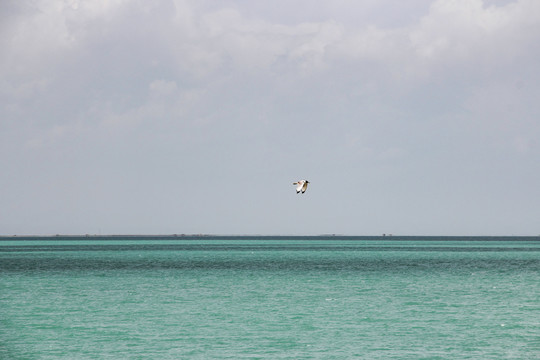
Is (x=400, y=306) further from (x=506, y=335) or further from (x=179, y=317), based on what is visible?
(x=179, y=317)

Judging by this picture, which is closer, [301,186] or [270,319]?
[301,186]

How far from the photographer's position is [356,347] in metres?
40.3

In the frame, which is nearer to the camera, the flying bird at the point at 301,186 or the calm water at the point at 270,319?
the flying bird at the point at 301,186

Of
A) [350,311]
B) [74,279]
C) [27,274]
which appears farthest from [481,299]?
[27,274]

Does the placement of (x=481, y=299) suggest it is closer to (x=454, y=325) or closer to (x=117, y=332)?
(x=454, y=325)

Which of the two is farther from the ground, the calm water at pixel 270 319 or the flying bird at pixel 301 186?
the flying bird at pixel 301 186

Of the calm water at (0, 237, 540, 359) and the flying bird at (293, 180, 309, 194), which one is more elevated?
the flying bird at (293, 180, 309, 194)

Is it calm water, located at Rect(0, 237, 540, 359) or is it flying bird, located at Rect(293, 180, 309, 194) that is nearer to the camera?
flying bird, located at Rect(293, 180, 309, 194)

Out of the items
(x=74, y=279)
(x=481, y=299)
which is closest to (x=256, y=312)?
(x=481, y=299)

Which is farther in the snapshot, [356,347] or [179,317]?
[179,317]

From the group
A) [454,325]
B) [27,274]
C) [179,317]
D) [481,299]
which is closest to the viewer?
[454,325]

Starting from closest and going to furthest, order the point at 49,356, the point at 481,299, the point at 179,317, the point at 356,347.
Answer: the point at 49,356 → the point at 356,347 → the point at 179,317 → the point at 481,299

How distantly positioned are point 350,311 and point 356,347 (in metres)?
14.2

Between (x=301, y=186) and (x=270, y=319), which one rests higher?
(x=301, y=186)
